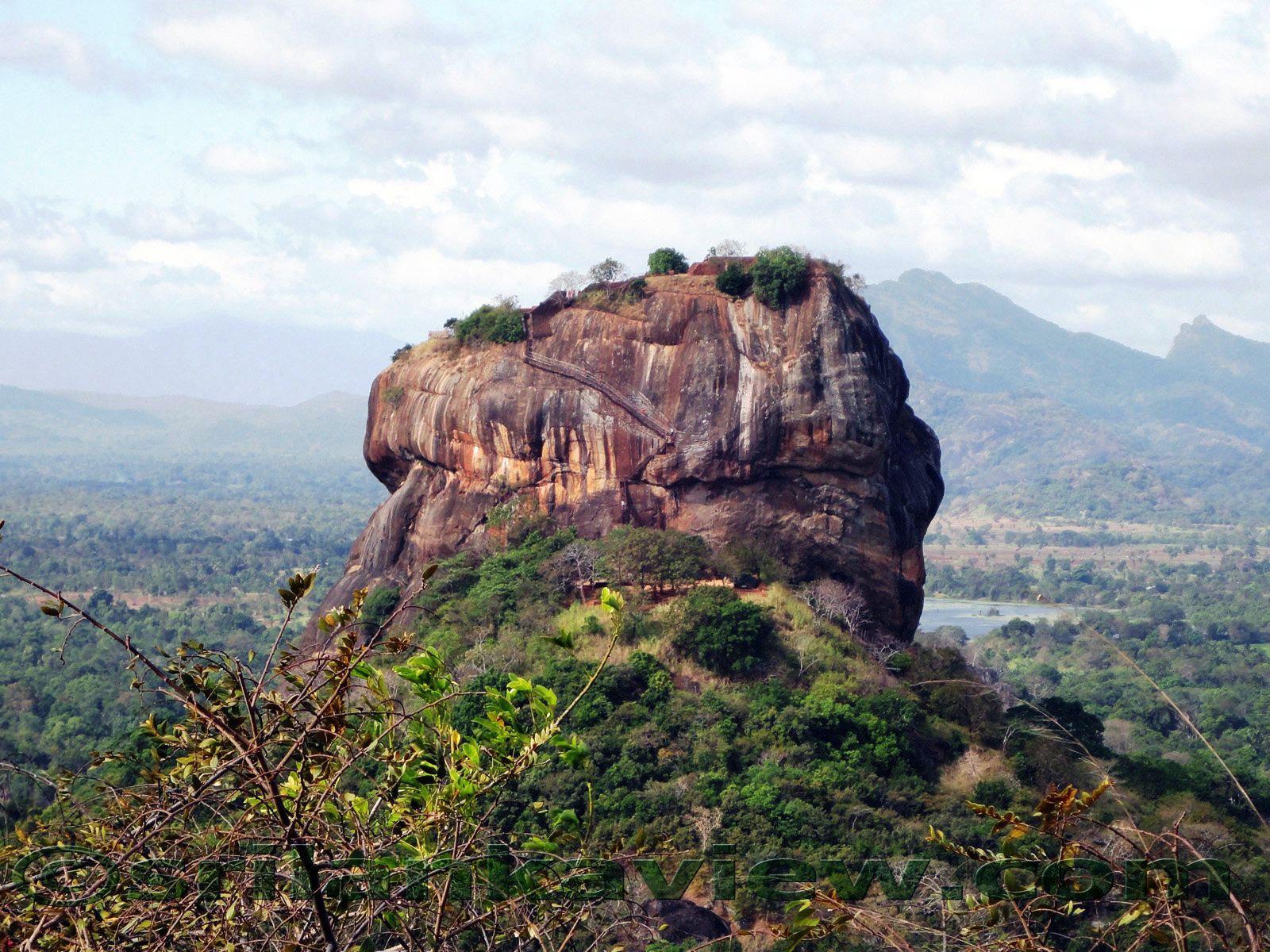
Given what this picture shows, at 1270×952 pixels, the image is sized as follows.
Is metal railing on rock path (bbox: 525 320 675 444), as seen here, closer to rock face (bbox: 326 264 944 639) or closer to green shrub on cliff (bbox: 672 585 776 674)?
rock face (bbox: 326 264 944 639)

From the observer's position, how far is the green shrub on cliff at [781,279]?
2684 centimetres

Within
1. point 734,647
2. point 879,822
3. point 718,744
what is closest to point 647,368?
point 734,647

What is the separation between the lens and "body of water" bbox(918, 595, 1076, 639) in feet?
308

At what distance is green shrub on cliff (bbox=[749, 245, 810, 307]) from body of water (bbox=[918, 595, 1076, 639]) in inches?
2475

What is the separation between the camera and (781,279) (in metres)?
26.9

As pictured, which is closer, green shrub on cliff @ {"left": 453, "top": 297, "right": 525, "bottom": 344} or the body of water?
green shrub on cliff @ {"left": 453, "top": 297, "right": 525, "bottom": 344}

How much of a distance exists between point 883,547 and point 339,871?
2176cm

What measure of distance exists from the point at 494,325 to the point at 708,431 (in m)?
5.56

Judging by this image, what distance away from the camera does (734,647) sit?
81.5 ft

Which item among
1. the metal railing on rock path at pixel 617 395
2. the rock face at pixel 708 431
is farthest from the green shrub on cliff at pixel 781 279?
the metal railing on rock path at pixel 617 395

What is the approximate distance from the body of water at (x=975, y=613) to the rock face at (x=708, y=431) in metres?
61.6

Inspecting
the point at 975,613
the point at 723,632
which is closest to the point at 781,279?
the point at 723,632

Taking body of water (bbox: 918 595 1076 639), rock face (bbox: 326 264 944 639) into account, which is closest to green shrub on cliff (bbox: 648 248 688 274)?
rock face (bbox: 326 264 944 639)

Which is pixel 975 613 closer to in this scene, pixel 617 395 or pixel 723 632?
pixel 617 395
